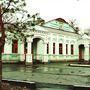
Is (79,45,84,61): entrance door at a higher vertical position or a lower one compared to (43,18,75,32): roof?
lower

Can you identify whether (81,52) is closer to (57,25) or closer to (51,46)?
(57,25)

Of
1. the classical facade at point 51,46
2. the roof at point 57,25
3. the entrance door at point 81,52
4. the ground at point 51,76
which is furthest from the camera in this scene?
the entrance door at point 81,52

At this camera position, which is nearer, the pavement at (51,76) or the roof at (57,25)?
the pavement at (51,76)

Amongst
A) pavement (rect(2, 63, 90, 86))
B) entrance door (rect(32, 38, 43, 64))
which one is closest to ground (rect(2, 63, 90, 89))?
pavement (rect(2, 63, 90, 86))

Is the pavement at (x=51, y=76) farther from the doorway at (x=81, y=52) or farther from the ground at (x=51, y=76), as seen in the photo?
the doorway at (x=81, y=52)

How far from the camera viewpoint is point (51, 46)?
39.9 metres

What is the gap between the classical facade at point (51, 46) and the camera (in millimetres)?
34094

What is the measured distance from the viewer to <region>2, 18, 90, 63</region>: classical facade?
112 ft

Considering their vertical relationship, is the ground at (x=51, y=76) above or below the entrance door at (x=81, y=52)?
below

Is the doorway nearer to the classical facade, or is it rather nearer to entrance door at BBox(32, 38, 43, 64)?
the classical facade

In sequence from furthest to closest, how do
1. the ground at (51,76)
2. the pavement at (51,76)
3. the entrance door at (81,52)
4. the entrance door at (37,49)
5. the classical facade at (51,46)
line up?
Result: the entrance door at (81,52)
the entrance door at (37,49)
the classical facade at (51,46)
the ground at (51,76)
the pavement at (51,76)

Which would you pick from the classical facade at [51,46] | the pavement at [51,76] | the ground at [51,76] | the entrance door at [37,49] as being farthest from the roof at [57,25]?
the pavement at [51,76]

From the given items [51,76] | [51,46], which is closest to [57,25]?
[51,46]

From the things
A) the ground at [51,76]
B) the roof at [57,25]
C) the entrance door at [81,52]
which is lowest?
the ground at [51,76]
